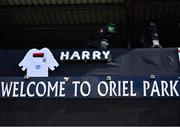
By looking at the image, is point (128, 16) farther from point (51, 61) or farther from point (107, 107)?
point (107, 107)

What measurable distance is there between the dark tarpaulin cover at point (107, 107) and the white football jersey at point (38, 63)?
0.16 m

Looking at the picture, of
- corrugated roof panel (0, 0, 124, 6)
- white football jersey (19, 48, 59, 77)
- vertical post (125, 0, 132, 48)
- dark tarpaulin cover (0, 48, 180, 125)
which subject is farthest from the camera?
corrugated roof panel (0, 0, 124, 6)

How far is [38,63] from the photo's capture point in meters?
10.1

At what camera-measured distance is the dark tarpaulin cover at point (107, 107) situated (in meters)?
9.31

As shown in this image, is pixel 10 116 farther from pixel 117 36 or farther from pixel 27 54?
pixel 117 36

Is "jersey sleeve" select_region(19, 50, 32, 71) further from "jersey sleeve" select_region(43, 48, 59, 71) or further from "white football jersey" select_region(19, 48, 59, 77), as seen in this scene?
"jersey sleeve" select_region(43, 48, 59, 71)

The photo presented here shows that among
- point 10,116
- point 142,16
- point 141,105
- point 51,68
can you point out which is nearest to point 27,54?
point 51,68

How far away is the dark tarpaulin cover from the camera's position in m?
9.31

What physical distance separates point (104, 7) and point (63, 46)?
7.65 feet

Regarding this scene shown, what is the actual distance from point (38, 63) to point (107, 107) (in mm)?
1701

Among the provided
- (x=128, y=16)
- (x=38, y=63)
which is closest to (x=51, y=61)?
(x=38, y=63)

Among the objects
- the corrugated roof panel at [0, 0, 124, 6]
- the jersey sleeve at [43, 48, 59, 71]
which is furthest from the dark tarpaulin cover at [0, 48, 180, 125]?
the corrugated roof panel at [0, 0, 124, 6]

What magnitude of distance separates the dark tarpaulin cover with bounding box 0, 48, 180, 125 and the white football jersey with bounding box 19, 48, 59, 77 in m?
0.16

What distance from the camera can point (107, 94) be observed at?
375 inches
